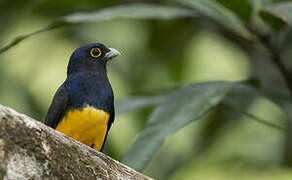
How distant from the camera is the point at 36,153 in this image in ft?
7.81

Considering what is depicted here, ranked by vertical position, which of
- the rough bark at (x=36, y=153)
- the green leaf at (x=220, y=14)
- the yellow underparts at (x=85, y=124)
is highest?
the green leaf at (x=220, y=14)

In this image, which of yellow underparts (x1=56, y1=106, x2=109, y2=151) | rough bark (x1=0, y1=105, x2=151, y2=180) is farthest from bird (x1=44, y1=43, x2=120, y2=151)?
rough bark (x1=0, y1=105, x2=151, y2=180)

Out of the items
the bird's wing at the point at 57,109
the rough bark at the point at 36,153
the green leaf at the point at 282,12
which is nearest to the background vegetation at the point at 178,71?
the green leaf at the point at 282,12

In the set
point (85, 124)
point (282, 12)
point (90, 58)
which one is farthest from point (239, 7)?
point (85, 124)

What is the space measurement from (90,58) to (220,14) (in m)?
1.25

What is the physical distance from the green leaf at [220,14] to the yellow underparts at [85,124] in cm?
121

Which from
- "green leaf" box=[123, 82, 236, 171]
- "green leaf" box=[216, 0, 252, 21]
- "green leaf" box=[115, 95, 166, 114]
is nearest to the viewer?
"green leaf" box=[123, 82, 236, 171]

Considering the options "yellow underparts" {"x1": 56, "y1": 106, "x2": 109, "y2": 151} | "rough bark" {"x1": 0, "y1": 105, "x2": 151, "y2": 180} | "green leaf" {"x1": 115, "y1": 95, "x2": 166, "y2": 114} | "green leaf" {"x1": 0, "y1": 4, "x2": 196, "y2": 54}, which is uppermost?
"green leaf" {"x1": 0, "y1": 4, "x2": 196, "y2": 54}

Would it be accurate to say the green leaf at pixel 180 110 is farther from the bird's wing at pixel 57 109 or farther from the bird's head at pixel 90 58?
the bird's head at pixel 90 58

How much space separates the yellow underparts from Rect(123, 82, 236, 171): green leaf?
430mm

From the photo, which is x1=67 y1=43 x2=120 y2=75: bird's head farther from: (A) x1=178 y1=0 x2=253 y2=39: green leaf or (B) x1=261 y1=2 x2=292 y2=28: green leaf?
(B) x1=261 y1=2 x2=292 y2=28: green leaf

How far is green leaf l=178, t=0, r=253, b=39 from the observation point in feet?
16.1

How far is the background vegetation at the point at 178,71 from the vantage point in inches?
202

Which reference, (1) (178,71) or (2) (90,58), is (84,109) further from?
(1) (178,71)
